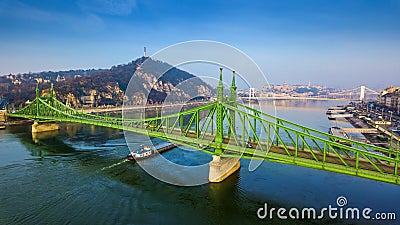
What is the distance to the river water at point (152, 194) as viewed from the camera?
11.4 m

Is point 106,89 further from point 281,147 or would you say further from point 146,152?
point 281,147

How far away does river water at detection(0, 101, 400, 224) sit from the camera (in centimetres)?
1145

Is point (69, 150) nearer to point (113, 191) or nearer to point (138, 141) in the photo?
point (138, 141)

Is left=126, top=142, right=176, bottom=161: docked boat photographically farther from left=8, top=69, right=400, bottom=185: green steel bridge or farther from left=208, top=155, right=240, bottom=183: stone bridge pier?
left=208, top=155, right=240, bottom=183: stone bridge pier

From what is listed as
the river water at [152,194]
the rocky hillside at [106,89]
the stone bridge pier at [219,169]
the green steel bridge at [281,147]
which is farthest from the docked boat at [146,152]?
the rocky hillside at [106,89]

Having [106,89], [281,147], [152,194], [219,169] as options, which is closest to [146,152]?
[152,194]

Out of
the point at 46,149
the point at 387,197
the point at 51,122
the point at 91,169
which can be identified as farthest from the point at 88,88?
the point at 387,197

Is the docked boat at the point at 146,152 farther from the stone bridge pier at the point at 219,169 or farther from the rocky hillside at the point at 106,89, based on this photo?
the rocky hillside at the point at 106,89

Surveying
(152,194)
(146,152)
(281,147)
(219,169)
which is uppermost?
(281,147)

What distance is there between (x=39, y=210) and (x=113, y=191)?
3.07 m

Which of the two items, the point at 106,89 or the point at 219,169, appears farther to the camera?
the point at 106,89

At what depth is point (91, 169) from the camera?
1730 centimetres

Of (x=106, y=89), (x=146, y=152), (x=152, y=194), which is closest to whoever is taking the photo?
(x=152, y=194)

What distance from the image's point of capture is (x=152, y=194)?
13.6m
